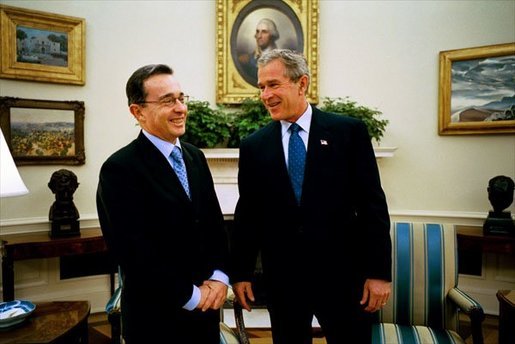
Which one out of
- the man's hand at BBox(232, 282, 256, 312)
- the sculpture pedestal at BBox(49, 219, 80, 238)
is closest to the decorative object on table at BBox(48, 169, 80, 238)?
the sculpture pedestal at BBox(49, 219, 80, 238)

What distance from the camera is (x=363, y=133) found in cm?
163

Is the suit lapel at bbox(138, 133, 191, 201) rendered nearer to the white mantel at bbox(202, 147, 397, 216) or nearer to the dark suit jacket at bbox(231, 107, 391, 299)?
the dark suit jacket at bbox(231, 107, 391, 299)

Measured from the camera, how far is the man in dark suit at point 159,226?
1.30m

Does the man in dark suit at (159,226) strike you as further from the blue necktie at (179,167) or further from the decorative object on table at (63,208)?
the decorative object on table at (63,208)

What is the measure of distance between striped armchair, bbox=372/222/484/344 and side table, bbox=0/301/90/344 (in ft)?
4.31

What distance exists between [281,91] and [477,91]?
8.70 ft

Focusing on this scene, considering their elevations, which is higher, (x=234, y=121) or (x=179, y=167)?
(x=234, y=121)

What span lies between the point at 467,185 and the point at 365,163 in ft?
8.14

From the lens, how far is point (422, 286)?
2.11 meters

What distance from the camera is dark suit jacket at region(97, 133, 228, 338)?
4.25 ft

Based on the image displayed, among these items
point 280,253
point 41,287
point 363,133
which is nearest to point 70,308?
point 280,253

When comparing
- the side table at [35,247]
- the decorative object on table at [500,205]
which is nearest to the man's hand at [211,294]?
the side table at [35,247]

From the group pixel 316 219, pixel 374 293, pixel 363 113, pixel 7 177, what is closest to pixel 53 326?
pixel 7 177

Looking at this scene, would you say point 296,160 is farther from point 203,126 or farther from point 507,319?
point 203,126
